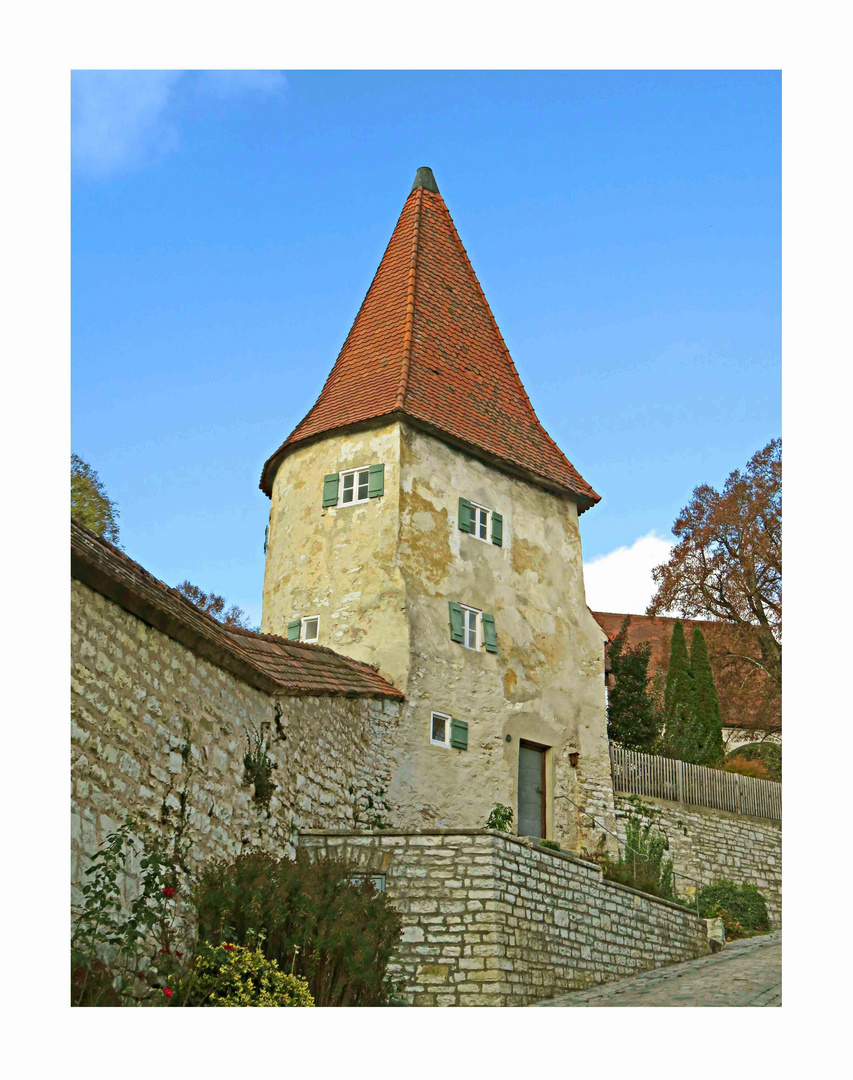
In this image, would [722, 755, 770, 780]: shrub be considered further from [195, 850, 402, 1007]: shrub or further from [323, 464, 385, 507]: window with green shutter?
[195, 850, 402, 1007]: shrub

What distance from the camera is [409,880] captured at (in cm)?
1244

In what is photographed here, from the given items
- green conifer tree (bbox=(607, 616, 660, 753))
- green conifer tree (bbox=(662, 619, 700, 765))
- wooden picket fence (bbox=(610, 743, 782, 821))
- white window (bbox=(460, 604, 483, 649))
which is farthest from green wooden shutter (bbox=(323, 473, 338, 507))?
green conifer tree (bbox=(662, 619, 700, 765))

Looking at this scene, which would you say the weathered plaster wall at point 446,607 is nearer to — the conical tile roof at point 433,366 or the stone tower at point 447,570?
the stone tower at point 447,570

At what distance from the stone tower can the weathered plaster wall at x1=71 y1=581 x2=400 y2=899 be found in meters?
3.01

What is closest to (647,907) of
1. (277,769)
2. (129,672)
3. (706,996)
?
(706,996)

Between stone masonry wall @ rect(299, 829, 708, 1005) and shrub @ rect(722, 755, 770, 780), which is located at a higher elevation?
shrub @ rect(722, 755, 770, 780)

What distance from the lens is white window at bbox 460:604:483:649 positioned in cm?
1775

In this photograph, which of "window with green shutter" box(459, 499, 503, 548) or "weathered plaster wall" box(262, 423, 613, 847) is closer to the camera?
"weathered plaster wall" box(262, 423, 613, 847)

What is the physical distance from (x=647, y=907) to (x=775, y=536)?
48.8 ft

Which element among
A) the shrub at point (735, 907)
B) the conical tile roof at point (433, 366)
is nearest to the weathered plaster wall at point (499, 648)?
the conical tile roof at point (433, 366)

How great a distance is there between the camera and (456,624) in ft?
57.8

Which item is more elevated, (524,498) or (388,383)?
(388,383)

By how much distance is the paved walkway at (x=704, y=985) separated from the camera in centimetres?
1160
